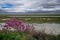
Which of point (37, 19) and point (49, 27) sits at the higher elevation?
point (37, 19)

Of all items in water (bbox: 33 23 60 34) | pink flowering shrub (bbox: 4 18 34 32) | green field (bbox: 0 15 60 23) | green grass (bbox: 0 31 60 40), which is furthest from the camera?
green field (bbox: 0 15 60 23)

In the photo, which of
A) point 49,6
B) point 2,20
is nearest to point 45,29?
point 49,6

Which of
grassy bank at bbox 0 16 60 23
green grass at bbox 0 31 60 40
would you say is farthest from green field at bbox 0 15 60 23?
green grass at bbox 0 31 60 40

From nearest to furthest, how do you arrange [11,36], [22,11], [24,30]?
1. [11,36]
2. [24,30]
3. [22,11]

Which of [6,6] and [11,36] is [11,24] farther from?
[6,6]

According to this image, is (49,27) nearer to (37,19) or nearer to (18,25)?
(37,19)

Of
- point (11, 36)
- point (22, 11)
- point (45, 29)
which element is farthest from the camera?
point (22, 11)

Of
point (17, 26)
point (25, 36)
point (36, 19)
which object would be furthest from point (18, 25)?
point (36, 19)

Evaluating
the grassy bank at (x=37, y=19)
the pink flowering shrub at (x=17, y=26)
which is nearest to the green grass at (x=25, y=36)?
the pink flowering shrub at (x=17, y=26)

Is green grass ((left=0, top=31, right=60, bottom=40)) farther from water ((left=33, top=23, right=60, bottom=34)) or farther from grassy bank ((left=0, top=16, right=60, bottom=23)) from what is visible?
grassy bank ((left=0, top=16, right=60, bottom=23))

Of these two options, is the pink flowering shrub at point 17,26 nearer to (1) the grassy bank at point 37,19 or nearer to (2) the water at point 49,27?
(2) the water at point 49,27

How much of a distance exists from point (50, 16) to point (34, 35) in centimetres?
71

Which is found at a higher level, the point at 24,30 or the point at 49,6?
the point at 49,6

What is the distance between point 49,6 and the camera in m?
4.87
